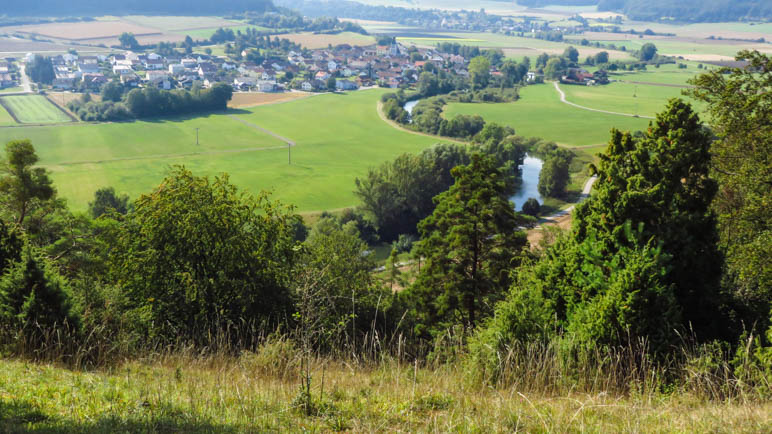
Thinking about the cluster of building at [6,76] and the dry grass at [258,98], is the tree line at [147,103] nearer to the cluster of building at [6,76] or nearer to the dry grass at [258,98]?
the dry grass at [258,98]

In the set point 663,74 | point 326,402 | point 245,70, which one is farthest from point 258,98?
point 326,402

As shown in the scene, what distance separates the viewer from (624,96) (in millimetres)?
114062

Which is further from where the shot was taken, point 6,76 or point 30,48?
point 30,48

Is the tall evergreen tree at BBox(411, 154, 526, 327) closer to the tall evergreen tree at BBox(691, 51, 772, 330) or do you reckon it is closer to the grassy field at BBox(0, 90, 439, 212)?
the tall evergreen tree at BBox(691, 51, 772, 330)

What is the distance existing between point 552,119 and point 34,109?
277 ft

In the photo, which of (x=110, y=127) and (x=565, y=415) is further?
(x=110, y=127)

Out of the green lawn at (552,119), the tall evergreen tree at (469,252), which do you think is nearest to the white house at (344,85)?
the green lawn at (552,119)

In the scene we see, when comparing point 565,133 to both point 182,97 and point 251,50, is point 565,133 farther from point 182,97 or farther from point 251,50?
point 251,50

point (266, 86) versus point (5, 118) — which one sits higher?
point (266, 86)

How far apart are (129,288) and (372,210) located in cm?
4316

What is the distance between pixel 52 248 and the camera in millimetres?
19797

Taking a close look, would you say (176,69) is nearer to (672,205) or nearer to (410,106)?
(410,106)

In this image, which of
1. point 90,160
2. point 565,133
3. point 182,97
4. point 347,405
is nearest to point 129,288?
point 347,405

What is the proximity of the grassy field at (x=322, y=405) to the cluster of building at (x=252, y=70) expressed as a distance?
126577 mm
